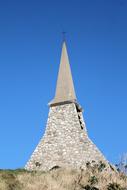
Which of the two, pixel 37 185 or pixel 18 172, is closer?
pixel 37 185

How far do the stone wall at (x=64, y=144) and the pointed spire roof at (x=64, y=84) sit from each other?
0.76 meters

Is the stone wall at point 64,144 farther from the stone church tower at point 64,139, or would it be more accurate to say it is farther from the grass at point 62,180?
the grass at point 62,180

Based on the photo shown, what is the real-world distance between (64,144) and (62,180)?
15876mm

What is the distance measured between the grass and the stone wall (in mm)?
11706

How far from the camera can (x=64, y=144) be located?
38469 mm

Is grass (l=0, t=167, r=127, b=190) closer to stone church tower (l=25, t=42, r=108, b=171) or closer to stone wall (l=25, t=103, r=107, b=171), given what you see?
stone church tower (l=25, t=42, r=108, b=171)

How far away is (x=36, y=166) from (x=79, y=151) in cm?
373

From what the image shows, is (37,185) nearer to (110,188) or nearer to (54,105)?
(110,188)

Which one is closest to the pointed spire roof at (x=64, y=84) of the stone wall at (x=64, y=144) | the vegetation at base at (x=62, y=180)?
→ the stone wall at (x=64, y=144)

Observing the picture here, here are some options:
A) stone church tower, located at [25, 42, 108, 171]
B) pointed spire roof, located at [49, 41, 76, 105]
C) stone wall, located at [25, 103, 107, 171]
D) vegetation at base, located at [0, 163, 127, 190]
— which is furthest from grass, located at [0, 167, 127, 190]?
pointed spire roof, located at [49, 41, 76, 105]

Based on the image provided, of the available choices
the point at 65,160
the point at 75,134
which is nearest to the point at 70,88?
the point at 75,134

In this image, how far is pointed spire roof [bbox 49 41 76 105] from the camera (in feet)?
139

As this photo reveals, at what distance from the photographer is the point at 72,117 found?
40594 mm

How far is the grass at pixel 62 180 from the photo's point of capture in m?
21.0
